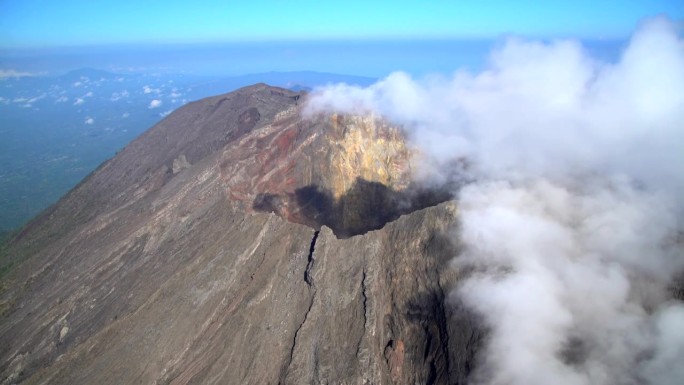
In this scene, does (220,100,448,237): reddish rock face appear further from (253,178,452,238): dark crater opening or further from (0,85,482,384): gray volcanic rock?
(0,85,482,384): gray volcanic rock

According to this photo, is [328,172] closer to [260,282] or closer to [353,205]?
[353,205]

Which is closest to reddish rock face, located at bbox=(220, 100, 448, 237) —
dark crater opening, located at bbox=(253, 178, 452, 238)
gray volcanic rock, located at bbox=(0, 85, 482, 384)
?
dark crater opening, located at bbox=(253, 178, 452, 238)

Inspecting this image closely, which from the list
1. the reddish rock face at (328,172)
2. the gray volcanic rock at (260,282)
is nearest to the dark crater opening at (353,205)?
the reddish rock face at (328,172)

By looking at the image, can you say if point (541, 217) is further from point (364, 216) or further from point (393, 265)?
point (364, 216)

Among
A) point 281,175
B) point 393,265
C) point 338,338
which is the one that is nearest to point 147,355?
point 338,338

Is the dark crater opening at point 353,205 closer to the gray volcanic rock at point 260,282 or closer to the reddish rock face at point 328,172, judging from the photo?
the reddish rock face at point 328,172

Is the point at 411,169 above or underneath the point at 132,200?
above
